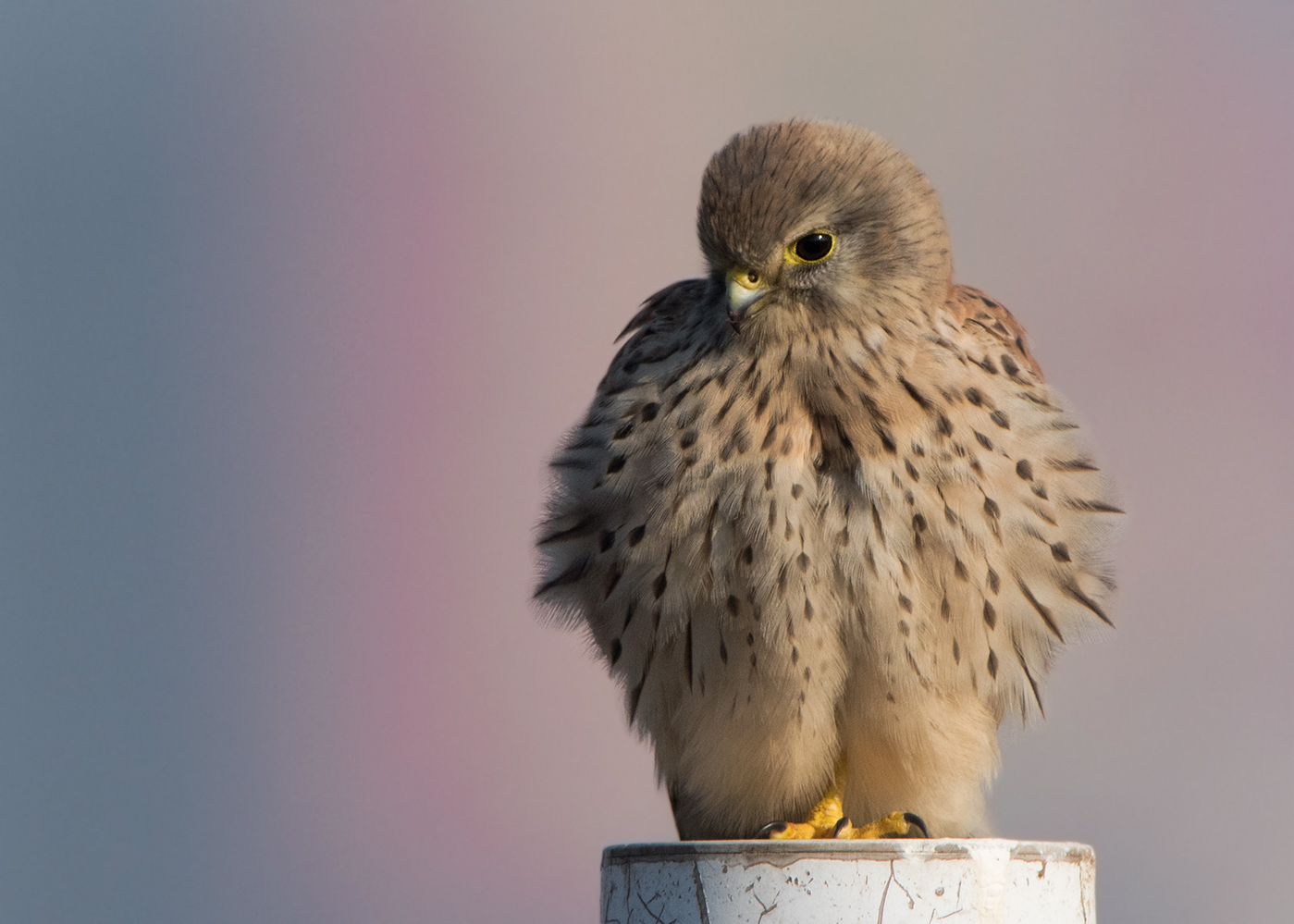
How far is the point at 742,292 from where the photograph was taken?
256 cm

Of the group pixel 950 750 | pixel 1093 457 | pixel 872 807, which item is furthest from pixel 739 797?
pixel 1093 457

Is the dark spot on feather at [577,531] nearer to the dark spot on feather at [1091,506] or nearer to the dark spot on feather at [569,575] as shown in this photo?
the dark spot on feather at [569,575]

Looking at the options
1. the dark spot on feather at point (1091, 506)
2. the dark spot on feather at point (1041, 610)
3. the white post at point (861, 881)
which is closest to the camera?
the white post at point (861, 881)

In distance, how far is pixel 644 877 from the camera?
2.14m

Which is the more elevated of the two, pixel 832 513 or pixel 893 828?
pixel 832 513

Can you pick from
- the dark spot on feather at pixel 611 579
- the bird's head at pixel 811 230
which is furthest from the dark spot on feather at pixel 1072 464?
the dark spot on feather at pixel 611 579

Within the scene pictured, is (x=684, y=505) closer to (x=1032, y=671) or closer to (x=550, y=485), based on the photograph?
(x=550, y=485)

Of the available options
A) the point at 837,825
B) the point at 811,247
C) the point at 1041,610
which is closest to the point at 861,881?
the point at 837,825

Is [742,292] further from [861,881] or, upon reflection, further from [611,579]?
[861,881]

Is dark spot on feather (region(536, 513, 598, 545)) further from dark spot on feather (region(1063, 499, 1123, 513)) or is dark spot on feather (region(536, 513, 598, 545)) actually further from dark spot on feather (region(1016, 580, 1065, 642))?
dark spot on feather (region(1063, 499, 1123, 513))

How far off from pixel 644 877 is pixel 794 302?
1089 millimetres

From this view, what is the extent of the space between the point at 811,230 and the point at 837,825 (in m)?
1.11

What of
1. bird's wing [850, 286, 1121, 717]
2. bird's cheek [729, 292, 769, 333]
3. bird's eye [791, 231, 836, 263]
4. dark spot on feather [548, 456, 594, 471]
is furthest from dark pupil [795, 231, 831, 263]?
dark spot on feather [548, 456, 594, 471]

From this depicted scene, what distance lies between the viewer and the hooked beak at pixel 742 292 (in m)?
2.53
